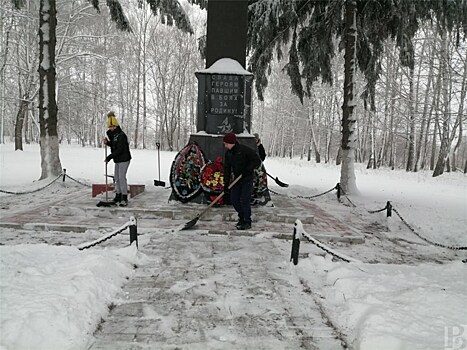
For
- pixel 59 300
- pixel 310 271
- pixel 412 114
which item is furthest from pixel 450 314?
pixel 412 114

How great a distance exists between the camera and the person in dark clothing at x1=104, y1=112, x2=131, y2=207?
Answer: 24.9 feet

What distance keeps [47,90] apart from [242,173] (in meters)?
8.55

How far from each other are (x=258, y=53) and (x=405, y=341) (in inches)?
467

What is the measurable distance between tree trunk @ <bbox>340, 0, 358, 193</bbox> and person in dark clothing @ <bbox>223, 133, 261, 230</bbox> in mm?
6331

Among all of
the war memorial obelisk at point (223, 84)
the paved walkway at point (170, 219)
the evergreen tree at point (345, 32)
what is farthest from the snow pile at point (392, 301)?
the evergreen tree at point (345, 32)

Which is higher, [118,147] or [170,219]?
[118,147]

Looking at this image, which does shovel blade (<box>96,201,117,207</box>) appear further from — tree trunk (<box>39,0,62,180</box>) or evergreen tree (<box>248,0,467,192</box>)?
evergreen tree (<box>248,0,467,192</box>)

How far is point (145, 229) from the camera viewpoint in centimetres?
639

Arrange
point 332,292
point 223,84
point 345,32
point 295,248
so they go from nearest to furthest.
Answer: point 332,292
point 295,248
point 223,84
point 345,32

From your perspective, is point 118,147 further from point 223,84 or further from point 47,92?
point 47,92

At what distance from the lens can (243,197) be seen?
6605 millimetres

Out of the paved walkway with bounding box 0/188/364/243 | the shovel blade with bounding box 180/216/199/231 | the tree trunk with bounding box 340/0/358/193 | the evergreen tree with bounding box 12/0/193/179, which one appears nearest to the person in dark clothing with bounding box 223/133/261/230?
the paved walkway with bounding box 0/188/364/243

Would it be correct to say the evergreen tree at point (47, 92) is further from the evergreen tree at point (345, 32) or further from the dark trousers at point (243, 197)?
the dark trousers at point (243, 197)

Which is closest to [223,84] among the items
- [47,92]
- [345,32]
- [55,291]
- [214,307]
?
[345,32]
